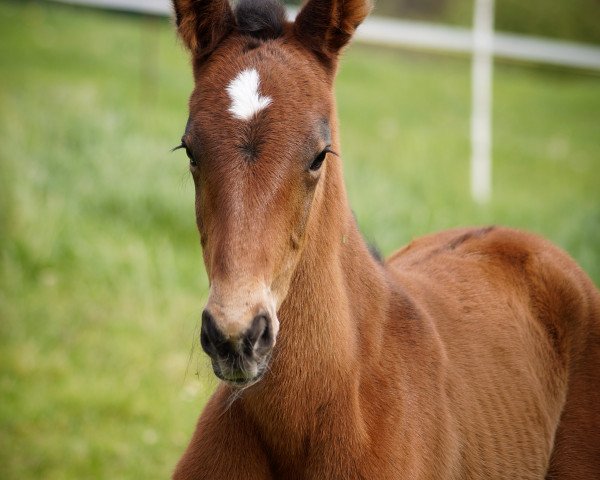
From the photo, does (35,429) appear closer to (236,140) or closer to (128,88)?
(236,140)

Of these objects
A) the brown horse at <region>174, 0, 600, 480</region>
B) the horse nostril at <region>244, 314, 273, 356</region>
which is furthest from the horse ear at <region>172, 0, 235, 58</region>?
the horse nostril at <region>244, 314, 273, 356</region>

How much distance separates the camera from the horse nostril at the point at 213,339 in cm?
240

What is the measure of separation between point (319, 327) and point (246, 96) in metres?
0.86

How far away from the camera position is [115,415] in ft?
19.6

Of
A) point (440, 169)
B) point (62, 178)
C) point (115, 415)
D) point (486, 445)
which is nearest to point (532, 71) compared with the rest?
point (440, 169)

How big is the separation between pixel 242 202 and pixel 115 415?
3844 millimetres

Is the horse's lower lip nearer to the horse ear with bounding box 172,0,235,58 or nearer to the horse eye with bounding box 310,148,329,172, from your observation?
the horse eye with bounding box 310,148,329,172

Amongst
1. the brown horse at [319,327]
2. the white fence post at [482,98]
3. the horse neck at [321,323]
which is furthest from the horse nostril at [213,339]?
the white fence post at [482,98]

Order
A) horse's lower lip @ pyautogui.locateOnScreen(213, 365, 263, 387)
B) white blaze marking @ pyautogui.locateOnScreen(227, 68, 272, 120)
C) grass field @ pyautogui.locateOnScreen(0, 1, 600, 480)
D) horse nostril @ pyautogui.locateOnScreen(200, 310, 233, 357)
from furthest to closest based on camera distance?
grass field @ pyautogui.locateOnScreen(0, 1, 600, 480)
white blaze marking @ pyautogui.locateOnScreen(227, 68, 272, 120)
horse's lower lip @ pyautogui.locateOnScreen(213, 365, 263, 387)
horse nostril @ pyautogui.locateOnScreen(200, 310, 233, 357)

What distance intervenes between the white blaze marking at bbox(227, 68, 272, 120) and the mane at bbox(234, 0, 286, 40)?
0.27 m

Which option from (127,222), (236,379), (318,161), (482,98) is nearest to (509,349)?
(318,161)

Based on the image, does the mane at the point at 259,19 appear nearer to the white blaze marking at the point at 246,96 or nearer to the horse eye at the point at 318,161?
the white blaze marking at the point at 246,96

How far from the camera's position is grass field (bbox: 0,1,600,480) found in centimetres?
588

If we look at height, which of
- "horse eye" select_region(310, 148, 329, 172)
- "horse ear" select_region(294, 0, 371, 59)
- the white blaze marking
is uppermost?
"horse ear" select_region(294, 0, 371, 59)
